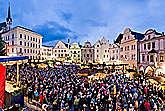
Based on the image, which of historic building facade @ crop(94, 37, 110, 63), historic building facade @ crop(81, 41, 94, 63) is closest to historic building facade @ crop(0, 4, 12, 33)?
historic building facade @ crop(81, 41, 94, 63)

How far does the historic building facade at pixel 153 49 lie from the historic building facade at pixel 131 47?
1860 millimetres

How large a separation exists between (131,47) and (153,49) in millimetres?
9873

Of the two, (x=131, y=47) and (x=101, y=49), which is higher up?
(x=101, y=49)

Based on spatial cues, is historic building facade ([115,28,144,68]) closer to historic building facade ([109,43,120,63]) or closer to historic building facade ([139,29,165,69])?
historic building facade ([139,29,165,69])

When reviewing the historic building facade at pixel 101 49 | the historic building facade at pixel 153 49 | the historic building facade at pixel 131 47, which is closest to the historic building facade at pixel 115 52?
the historic building facade at pixel 131 47

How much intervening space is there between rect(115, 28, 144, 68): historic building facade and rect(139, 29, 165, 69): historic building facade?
186 centimetres

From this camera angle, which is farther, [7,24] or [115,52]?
[7,24]

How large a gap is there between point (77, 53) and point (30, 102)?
83852mm

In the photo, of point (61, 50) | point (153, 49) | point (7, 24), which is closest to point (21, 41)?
point (7, 24)

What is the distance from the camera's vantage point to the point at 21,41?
239 feet

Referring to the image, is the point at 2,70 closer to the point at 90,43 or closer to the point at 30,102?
the point at 30,102

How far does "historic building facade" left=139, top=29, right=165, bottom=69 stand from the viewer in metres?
44.9

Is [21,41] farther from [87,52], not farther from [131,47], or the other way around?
[87,52]

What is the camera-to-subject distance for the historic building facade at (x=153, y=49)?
44.9 metres
